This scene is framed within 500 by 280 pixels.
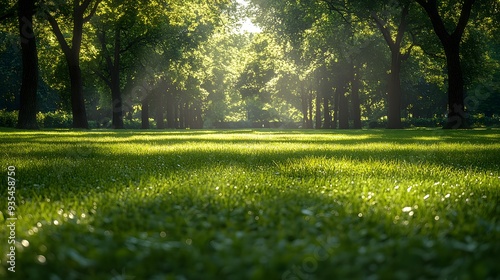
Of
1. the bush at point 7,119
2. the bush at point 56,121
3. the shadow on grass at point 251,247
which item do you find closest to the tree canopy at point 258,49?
the bush at point 7,119

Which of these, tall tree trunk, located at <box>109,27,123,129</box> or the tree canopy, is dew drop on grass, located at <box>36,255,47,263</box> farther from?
tall tree trunk, located at <box>109,27,123,129</box>

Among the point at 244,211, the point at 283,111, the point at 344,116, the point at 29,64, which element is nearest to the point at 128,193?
the point at 244,211

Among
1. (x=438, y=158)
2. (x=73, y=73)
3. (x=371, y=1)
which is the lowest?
(x=438, y=158)

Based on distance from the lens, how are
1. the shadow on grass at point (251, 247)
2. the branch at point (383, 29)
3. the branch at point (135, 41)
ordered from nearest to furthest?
the shadow on grass at point (251, 247) → the branch at point (383, 29) → the branch at point (135, 41)

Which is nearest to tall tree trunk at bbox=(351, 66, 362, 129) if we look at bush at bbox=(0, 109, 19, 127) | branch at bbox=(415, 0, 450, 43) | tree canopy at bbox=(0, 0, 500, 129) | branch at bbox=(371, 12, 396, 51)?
tree canopy at bbox=(0, 0, 500, 129)

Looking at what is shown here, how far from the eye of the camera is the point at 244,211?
11.2 feet

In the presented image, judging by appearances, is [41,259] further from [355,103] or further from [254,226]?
[355,103]

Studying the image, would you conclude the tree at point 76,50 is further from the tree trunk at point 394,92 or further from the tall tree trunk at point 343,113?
the tall tree trunk at point 343,113

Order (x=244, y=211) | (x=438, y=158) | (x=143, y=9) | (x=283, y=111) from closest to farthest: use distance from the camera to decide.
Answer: (x=244, y=211) < (x=438, y=158) < (x=143, y=9) < (x=283, y=111)

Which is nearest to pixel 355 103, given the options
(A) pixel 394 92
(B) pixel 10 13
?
(A) pixel 394 92

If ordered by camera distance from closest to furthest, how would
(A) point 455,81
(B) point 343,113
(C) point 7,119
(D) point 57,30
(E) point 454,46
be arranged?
(E) point 454,46
(A) point 455,81
(D) point 57,30
(C) point 7,119
(B) point 343,113

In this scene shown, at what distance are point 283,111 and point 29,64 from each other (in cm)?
8961

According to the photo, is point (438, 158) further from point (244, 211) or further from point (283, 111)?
point (283, 111)

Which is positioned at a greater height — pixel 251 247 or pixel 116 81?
pixel 116 81
